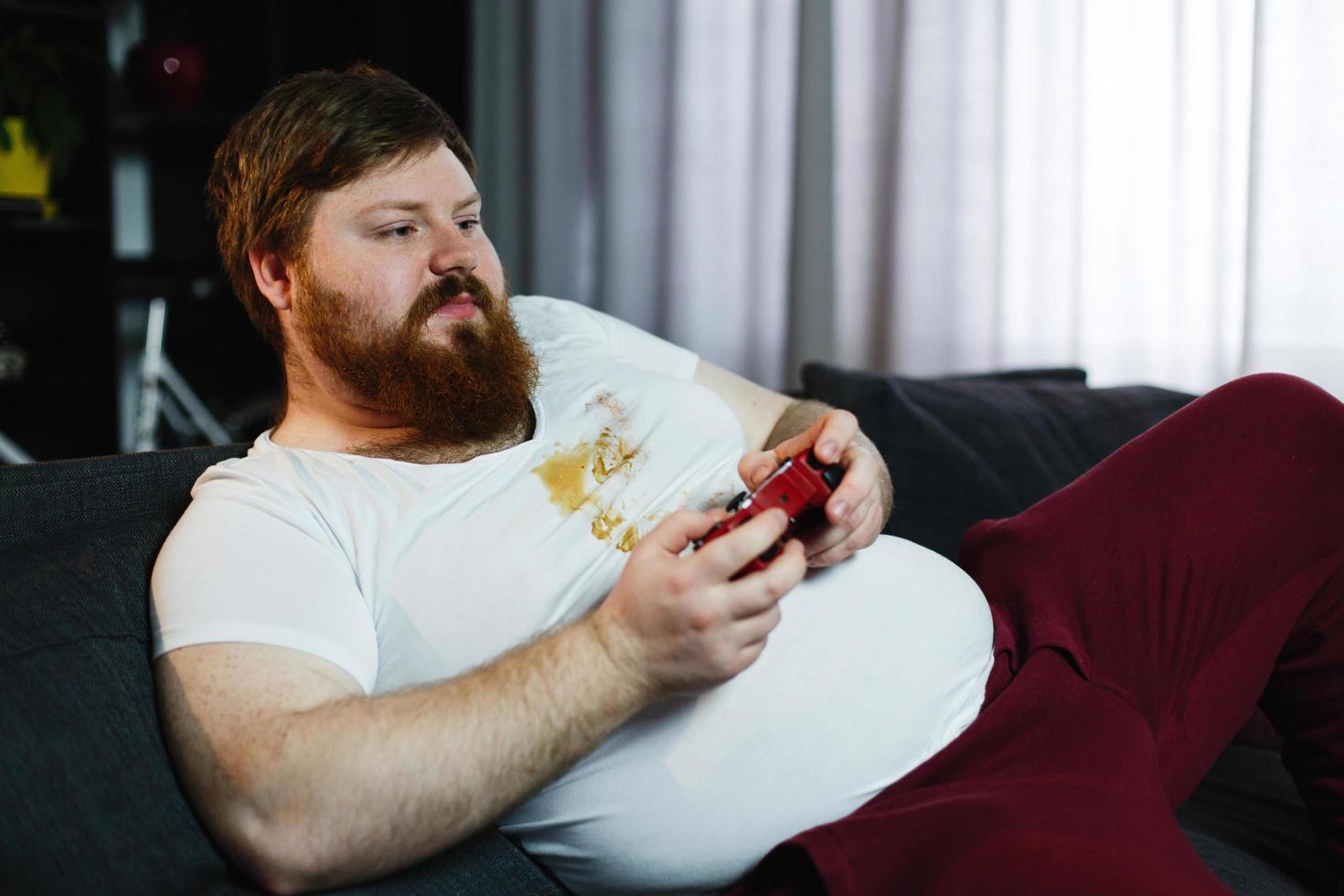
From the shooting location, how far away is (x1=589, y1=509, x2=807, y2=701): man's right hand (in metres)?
0.76

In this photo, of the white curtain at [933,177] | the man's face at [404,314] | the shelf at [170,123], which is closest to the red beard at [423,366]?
the man's face at [404,314]

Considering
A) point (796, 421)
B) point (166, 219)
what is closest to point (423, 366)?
point (796, 421)

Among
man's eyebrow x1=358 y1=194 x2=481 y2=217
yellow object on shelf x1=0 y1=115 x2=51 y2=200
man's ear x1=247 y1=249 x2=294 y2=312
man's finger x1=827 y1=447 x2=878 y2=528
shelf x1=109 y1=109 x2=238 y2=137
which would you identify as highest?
shelf x1=109 y1=109 x2=238 y2=137

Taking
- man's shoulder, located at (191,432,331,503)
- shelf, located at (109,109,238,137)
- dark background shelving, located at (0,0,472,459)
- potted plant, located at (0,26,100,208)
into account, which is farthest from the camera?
shelf, located at (109,109,238,137)

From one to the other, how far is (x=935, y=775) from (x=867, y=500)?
0.23m

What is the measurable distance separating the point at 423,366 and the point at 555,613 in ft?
1.07

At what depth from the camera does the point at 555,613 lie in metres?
0.96

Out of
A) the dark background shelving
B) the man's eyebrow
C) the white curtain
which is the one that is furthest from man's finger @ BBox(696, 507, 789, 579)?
the dark background shelving

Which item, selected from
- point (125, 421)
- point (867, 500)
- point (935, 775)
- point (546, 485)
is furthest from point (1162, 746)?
point (125, 421)

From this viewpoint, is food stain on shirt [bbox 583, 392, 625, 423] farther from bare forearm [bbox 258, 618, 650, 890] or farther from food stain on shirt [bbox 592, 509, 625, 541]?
bare forearm [bbox 258, 618, 650, 890]

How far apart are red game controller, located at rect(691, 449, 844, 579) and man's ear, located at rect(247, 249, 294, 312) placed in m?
0.62

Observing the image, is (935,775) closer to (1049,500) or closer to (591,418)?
(1049,500)

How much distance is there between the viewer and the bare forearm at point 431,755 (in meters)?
0.75

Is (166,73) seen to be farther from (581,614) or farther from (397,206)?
(581,614)
